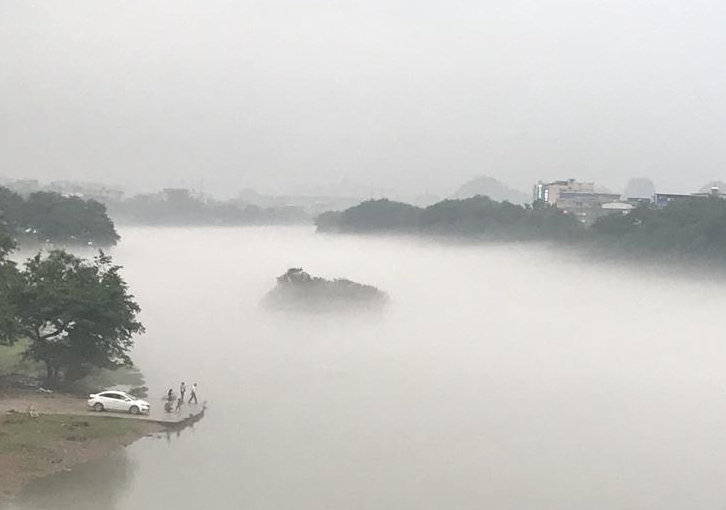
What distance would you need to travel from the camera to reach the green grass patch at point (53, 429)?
428 inches

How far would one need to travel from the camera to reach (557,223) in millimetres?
56750

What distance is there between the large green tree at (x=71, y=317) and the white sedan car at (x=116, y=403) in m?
1.54

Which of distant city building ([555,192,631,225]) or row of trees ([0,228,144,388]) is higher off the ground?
distant city building ([555,192,631,225])

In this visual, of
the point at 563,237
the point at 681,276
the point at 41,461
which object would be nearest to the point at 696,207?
the point at 681,276

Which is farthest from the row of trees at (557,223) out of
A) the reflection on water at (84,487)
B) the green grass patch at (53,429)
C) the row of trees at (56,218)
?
the reflection on water at (84,487)

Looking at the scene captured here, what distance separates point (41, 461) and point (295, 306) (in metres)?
20.6

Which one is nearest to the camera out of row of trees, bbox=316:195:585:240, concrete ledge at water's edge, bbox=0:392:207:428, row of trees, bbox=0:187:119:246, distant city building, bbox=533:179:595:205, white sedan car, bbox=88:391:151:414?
concrete ledge at water's edge, bbox=0:392:207:428

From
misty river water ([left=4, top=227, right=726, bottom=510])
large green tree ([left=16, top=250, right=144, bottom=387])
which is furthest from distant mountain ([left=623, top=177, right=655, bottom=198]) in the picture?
large green tree ([left=16, top=250, right=144, bottom=387])

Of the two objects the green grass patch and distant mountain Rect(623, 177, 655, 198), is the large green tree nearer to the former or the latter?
the green grass patch

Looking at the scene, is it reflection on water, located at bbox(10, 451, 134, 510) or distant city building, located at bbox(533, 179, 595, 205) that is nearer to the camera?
reflection on water, located at bbox(10, 451, 134, 510)

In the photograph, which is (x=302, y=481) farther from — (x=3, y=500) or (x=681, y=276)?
(x=681, y=276)

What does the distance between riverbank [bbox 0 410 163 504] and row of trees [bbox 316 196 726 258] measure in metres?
34.1


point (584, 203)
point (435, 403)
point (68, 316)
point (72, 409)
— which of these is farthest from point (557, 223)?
point (72, 409)

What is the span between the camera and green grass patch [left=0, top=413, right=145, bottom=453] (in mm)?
10867
